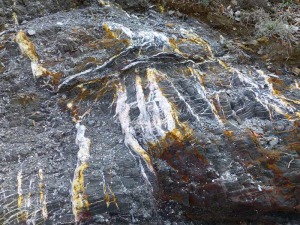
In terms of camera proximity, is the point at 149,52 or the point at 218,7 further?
the point at 218,7

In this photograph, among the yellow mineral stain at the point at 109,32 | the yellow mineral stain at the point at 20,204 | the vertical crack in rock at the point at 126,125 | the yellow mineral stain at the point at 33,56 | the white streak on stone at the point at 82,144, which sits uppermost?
the yellow mineral stain at the point at 109,32

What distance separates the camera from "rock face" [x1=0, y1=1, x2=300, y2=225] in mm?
2963

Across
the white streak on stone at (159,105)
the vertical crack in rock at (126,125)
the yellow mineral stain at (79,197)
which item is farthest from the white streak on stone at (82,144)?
the white streak on stone at (159,105)

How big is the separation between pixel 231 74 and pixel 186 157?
44.7 inches

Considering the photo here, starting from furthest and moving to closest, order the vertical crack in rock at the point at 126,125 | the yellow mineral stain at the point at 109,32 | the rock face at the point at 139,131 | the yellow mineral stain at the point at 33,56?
1. the yellow mineral stain at the point at 109,32
2. the yellow mineral stain at the point at 33,56
3. the vertical crack in rock at the point at 126,125
4. the rock face at the point at 139,131

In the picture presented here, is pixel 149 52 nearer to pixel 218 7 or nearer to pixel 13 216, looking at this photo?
pixel 218 7

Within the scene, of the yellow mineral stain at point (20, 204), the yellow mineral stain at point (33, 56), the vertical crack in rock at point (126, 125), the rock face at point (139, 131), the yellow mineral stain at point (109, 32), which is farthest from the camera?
the yellow mineral stain at point (109, 32)

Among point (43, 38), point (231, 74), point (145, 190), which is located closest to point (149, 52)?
point (231, 74)

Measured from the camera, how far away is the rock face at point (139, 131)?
2.96 m

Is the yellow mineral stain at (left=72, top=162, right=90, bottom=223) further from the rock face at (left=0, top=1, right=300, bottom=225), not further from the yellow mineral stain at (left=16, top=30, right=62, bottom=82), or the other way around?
the yellow mineral stain at (left=16, top=30, right=62, bottom=82)

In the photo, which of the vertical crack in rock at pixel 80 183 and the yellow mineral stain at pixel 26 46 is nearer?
the vertical crack in rock at pixel 80 183

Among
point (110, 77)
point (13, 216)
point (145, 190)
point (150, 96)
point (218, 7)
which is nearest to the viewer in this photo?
point (13, 216)

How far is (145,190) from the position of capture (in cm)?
304

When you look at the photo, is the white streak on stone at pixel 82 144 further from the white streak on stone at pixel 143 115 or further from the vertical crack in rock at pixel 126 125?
the white streak on stone at pixel 143 115
